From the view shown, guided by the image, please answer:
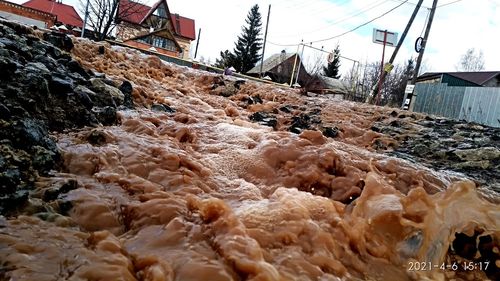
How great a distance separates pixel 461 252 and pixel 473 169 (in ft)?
9.03

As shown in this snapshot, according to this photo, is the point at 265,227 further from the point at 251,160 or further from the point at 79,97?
the point at 79,97

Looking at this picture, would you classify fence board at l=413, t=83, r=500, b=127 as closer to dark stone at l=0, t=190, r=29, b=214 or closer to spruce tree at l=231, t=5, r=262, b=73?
dark stone at l=0, t=190, r=29, b=214

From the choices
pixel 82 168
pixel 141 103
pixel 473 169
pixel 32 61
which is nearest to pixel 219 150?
pixel 82 168

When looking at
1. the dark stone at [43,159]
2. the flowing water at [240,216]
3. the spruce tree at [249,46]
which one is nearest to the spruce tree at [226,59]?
the spruce tree at [249,46]

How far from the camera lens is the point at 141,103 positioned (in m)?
5.61

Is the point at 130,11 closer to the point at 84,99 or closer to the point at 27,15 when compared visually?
the point at 27,15

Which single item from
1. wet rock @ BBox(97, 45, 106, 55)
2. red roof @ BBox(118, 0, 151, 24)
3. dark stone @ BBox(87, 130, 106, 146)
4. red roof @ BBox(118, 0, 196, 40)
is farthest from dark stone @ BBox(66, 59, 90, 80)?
red roof @ BBox(118, 0, 196, 40)

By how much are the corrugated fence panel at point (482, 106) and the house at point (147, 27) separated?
22132 mm

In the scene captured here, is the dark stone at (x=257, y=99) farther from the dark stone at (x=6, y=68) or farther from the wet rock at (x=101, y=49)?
the dark stone at (x=6, y=68)

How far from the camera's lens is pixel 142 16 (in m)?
36.1

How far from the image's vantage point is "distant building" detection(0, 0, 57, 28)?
25.2m

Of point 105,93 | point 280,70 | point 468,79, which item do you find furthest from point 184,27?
point 105,93

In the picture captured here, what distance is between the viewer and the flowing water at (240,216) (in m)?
2.00

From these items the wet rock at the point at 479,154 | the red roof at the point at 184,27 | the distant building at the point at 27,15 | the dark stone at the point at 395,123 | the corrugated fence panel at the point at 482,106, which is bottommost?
the wet rock at the point at 479,154
